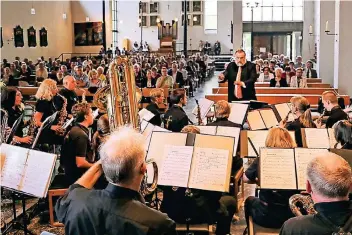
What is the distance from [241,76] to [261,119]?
3.50ft

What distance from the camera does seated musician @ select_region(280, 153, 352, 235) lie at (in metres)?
2.07

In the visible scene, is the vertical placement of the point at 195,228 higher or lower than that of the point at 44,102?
lower

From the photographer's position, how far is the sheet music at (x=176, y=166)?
3.44 meters

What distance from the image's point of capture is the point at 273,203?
3.58 metres

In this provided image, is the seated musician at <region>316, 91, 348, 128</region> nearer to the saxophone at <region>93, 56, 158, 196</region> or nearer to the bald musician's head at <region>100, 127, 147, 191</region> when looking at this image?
the saxophone at <region>93, 56, 158, 196</region>

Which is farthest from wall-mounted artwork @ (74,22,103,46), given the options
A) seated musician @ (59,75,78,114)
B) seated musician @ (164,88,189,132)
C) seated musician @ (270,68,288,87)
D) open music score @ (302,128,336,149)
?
open music score @ (302,128,336,149)

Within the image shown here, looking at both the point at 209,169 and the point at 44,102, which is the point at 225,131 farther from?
the point at 44,102

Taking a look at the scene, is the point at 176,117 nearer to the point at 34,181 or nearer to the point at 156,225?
the point at 34,181

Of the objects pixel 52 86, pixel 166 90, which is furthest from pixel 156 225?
pixel 166 90

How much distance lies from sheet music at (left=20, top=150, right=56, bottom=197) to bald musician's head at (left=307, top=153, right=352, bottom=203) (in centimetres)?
202

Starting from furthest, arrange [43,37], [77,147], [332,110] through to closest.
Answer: [43,37] → [332,110] → [77,147]

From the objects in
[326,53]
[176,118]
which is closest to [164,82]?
[176,118]

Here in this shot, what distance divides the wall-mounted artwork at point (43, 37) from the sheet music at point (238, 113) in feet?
64.4

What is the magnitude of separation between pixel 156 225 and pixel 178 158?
1.59 m
